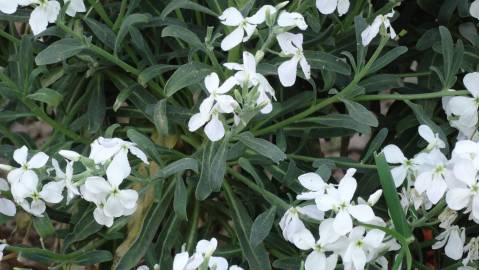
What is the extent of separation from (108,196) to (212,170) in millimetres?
254

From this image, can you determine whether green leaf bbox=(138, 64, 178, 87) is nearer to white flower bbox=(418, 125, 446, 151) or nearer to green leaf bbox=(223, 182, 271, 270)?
green leaf bbox=(223, 182, 271, 270)

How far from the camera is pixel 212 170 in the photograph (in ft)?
6.41

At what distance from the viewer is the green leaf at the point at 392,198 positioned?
1.79 m

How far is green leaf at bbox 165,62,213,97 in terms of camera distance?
6.53 feet

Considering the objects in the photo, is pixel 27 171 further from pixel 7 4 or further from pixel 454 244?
pixel 454 244

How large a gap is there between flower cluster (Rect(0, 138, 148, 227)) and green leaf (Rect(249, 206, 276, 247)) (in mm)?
284

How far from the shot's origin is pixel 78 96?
8.04ft

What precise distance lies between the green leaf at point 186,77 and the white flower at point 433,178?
51 cm

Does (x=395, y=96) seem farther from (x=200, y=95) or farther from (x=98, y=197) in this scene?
(x=98, y=197)

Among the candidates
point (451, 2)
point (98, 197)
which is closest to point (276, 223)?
point (98, 197)

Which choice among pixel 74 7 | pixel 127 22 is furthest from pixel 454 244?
pixel 74 7

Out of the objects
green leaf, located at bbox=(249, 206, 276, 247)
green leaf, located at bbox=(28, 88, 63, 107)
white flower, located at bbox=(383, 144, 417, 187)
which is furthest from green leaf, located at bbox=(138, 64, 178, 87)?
white flower, located at bbox=(383, 144, 417, 187)

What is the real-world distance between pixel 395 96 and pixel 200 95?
0.46 m

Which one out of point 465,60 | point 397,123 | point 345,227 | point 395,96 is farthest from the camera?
point 397,123
